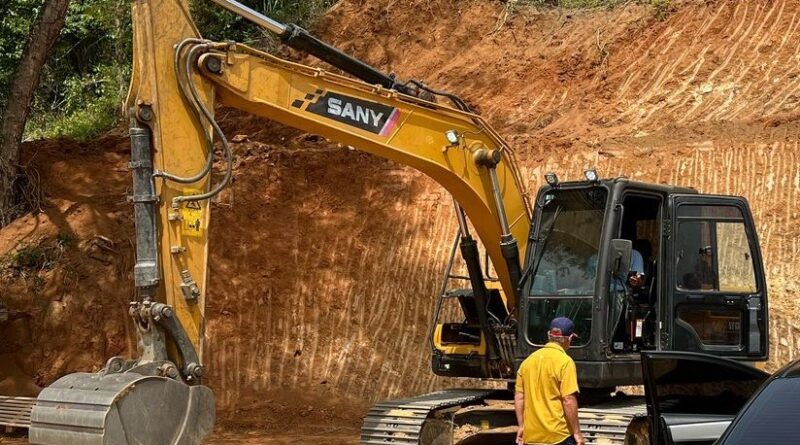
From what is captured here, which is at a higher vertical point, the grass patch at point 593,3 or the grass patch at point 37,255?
the grass patch at point 593,3

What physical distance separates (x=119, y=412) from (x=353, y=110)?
A: 344cm

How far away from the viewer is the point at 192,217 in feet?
28.7

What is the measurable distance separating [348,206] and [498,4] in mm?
5698

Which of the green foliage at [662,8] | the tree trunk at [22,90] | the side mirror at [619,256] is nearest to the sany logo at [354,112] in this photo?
Result: the side mirror at [619,256]

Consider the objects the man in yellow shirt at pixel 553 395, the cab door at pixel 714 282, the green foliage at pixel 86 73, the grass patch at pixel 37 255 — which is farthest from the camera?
the green foliage at pixel 86 73

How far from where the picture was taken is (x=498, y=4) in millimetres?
21188

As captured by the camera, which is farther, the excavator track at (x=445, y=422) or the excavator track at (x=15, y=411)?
the excavator track at (x=15, y=411)

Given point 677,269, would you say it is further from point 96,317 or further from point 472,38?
point 472,38

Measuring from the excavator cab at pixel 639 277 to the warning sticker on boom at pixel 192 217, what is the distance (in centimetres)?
290

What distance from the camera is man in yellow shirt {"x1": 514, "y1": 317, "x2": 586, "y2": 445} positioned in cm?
776

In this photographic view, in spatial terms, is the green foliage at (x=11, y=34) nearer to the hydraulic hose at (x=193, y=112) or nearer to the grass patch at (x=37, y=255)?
the grass patch at (x=37, y=255)

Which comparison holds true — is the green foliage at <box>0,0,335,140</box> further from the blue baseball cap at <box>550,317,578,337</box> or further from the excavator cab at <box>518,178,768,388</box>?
the blue baseball cap at <box>550,317,578,337</box>

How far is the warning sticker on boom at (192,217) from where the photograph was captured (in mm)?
8664

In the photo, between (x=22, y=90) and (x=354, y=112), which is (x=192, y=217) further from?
(x=22, y=90)
